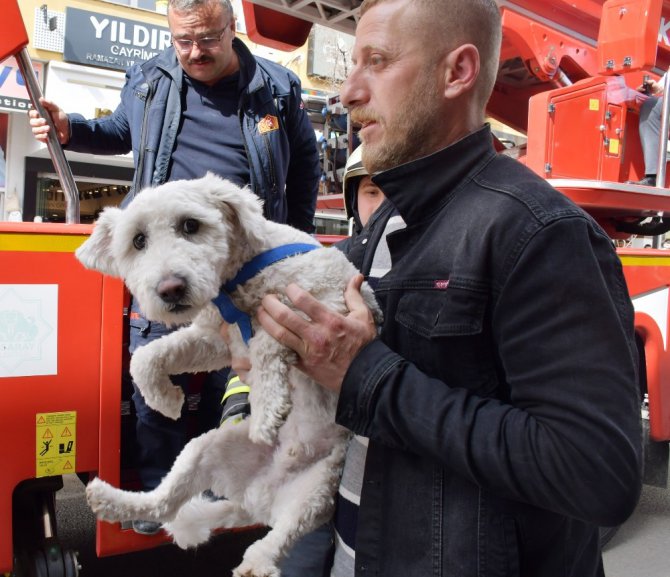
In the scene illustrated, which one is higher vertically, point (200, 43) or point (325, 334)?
point (200, 43)

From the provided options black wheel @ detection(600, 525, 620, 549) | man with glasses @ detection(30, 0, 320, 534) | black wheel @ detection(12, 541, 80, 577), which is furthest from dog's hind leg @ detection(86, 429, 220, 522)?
black wheel @ detection(600, 525, 620, 549)

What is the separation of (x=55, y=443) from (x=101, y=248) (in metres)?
1.00

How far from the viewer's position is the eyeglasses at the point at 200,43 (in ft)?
8.64

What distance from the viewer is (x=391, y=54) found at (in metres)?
1.19

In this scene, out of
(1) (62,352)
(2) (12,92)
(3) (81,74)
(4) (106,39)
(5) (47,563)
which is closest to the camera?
(1) (62,352)

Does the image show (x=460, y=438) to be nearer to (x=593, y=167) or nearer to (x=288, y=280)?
(x=288, y=280)

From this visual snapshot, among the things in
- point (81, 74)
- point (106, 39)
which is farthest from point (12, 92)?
point (106, 39)

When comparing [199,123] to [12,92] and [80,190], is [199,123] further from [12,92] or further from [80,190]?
[12,92]

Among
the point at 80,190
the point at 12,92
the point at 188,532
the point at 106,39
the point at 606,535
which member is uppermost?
the point at 106,39

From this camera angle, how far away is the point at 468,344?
1065 mm

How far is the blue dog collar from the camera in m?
1.52

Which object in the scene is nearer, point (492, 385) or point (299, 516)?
point (492, 385)

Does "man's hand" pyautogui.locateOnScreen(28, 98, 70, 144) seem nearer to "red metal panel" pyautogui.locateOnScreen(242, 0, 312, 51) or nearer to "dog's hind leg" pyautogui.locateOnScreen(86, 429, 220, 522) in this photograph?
"dog's hind leg" pyautogui.locateOnScreen(86, 429, 220, 522)

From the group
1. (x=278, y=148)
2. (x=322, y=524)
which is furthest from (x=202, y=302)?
(x=278, y=148)
